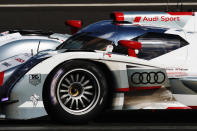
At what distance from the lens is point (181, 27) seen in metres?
7.59

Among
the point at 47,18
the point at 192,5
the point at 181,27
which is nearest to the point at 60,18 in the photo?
the point at 47,18

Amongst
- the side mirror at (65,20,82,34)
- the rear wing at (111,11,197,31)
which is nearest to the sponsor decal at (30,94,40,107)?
the rear wing at (111,11,197,31)

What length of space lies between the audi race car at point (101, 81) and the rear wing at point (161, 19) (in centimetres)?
45

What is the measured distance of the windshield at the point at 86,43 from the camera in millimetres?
7312

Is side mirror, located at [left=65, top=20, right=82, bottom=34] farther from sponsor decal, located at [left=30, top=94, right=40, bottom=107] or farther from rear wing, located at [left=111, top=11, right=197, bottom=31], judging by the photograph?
sponsor decal, located at [left=30, top=94, right=40, bottom=107]

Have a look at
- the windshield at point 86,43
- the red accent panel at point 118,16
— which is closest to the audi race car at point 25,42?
the windshield at point 86,43

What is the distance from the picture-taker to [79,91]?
6.77 metres

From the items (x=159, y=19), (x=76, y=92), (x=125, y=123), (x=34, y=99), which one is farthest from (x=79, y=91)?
(x=159, y=19)

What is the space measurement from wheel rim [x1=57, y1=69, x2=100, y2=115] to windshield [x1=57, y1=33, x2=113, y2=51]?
62cm

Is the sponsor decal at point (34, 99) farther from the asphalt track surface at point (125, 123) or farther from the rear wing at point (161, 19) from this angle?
the rear wing at point (161, 19)

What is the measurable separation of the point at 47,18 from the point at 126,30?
10.2 m

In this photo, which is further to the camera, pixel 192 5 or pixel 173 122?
pixel 192 5

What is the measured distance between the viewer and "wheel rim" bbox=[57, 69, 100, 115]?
22.1 feet

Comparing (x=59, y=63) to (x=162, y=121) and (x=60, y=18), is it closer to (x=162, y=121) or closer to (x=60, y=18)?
(x=162, y=121)
